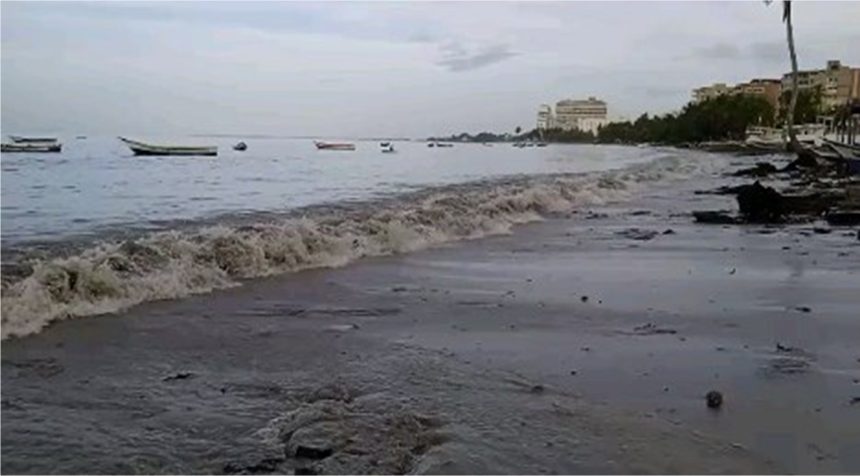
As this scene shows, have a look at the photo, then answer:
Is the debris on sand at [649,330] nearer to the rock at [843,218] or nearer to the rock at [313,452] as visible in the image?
the rock at [313,452]

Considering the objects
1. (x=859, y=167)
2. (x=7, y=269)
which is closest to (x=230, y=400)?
(x=7, y=269)

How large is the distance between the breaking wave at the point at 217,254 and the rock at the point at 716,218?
400 centimetres

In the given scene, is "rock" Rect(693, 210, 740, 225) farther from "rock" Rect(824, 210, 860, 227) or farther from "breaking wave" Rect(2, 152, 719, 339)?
"breaking wave" Rect(2, 152, 719, 339)

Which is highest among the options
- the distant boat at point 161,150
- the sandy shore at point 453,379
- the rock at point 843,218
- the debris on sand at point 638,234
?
the sandy shore at point 453,379

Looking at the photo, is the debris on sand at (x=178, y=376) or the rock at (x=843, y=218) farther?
the rock at (x=843, y=218)

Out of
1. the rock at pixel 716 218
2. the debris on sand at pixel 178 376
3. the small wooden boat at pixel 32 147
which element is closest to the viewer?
the debris on sand at pixel 178 376

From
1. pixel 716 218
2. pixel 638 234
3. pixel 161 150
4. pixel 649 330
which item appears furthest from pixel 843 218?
pixel 161 150

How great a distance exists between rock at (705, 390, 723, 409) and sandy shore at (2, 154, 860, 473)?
68 millimetres

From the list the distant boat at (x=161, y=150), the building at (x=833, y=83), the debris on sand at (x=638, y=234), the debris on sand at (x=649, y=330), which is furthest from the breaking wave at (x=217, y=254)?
the building at (x=833, y=83)

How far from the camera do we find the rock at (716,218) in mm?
19734

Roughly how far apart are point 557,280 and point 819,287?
3.15m

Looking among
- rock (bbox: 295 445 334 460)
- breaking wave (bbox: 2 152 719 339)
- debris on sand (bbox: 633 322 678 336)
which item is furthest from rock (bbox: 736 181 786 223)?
rock (bbox: 295 445 334 460)

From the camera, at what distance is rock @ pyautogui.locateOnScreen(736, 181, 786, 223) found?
777 inches

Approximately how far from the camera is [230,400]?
5.78 meters
